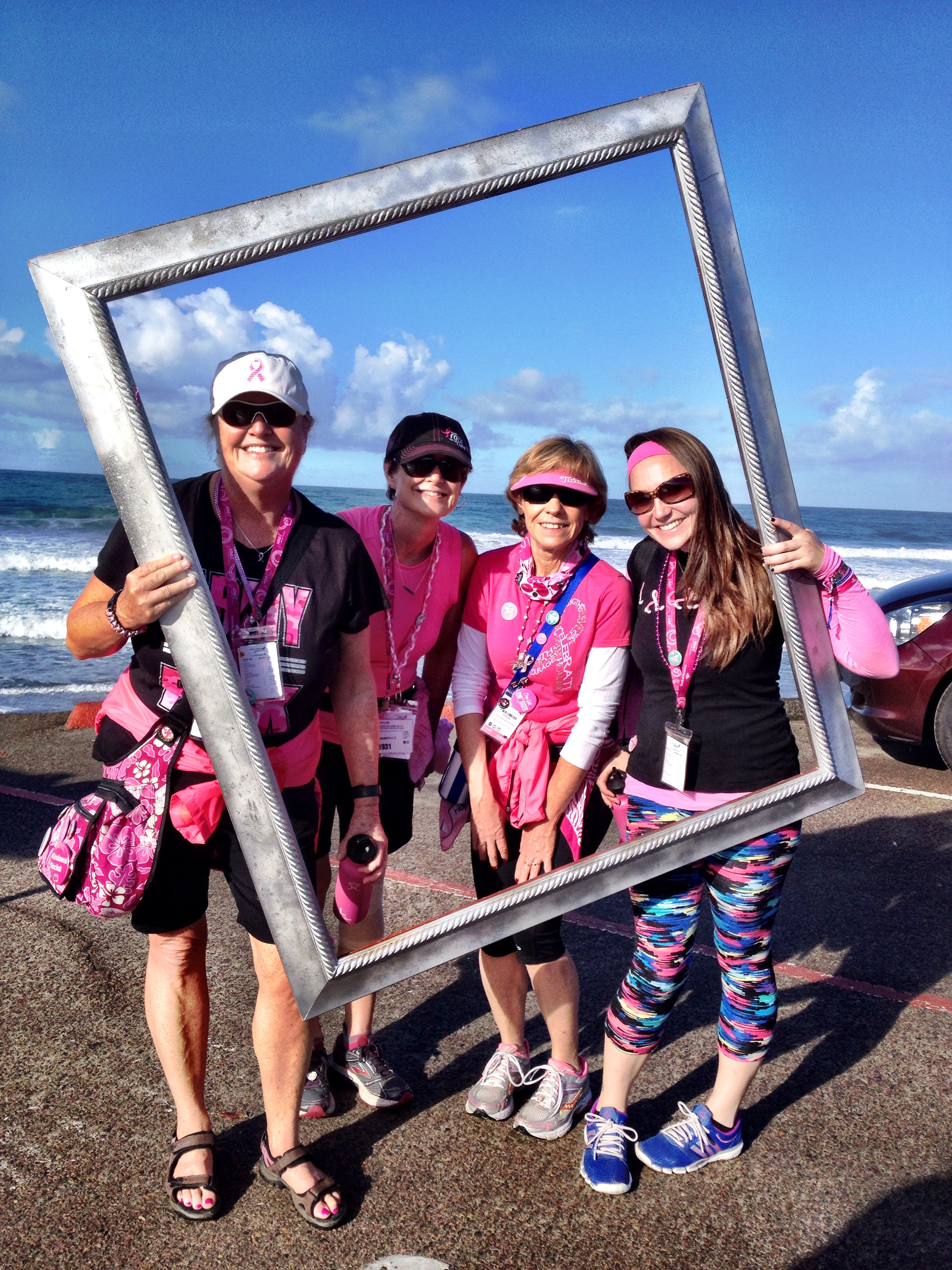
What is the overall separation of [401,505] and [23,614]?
1224cm

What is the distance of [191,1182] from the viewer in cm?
230

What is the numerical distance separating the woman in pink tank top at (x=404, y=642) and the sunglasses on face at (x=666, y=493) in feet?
1.78

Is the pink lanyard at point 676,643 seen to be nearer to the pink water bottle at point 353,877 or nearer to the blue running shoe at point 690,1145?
the pink water bottle at point 353,877

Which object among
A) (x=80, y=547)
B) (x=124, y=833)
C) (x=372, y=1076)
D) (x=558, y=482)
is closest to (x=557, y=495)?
(x=558, y=482)

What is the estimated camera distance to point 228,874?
2273 mm

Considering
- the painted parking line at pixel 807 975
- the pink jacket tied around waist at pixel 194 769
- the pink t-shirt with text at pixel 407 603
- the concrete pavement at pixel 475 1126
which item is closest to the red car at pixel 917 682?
the concrete pavement at pixel 475 1126

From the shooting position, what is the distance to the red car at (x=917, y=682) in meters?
5.92

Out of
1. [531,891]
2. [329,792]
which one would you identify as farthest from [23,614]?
[531,891]

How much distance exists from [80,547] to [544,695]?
19212 millimetres

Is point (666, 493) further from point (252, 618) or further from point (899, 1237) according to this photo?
point (899, 1237)

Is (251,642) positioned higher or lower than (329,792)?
higher

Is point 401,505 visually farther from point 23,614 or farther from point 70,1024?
point 23,614

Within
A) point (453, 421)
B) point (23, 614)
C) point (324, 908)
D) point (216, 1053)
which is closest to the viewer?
point (453, 421)

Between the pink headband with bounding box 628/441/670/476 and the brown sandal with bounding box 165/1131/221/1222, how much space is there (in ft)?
7.10
